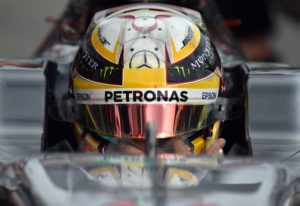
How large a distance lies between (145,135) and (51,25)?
4.97m

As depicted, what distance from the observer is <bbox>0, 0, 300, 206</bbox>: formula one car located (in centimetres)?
251

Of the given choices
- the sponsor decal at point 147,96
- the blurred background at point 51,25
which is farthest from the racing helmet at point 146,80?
the blurred background at point 51,25

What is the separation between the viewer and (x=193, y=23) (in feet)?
11.4

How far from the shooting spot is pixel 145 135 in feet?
9.71

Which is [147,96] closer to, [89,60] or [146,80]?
[146,80]

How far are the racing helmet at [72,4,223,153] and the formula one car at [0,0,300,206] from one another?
0.04 ft

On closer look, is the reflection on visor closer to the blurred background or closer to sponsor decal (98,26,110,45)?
sponsor decal (98,26,110,45)

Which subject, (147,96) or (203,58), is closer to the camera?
(147,96)

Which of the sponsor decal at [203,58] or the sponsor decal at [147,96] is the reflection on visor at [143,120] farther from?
the sponsor decal at [203,58]

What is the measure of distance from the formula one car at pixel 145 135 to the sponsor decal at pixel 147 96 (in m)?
0.02

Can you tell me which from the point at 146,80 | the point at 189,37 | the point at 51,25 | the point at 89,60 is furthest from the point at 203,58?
the point at 51,25

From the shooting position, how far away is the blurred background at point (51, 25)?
7199 mm

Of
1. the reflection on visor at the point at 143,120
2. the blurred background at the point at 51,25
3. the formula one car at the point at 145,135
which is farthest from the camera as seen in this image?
the blurred background at the point at 51,25

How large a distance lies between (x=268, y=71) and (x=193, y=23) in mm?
338
